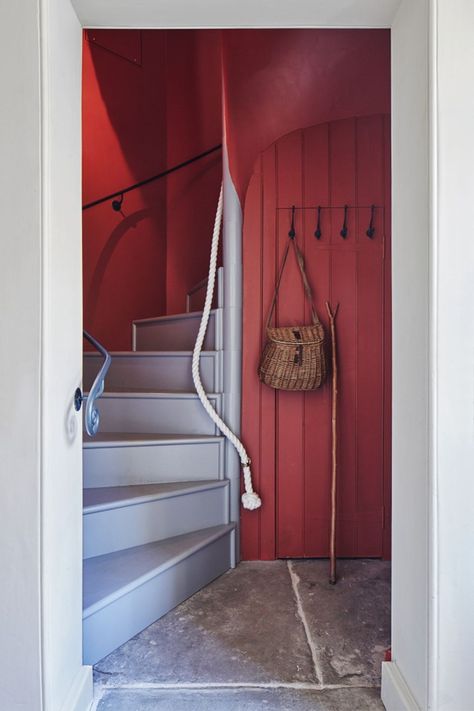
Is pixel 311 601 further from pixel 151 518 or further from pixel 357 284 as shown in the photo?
pixel 357 284

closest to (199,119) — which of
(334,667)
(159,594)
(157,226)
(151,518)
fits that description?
(157,226)

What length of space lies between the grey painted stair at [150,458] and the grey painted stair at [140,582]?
27cm

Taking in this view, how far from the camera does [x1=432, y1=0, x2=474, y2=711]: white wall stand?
41.3 inches

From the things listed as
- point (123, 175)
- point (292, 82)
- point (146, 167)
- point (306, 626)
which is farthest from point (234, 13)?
point (146, 167)

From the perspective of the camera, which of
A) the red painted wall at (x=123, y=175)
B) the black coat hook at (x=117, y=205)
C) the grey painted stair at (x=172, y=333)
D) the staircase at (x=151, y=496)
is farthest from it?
the black coat hook at (x=117, y=205)

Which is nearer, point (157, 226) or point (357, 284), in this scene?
point (357, 284)

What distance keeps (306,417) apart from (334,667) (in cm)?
103

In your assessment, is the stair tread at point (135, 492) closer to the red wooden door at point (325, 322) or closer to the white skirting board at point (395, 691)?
the red wooden door at point (325, 322)

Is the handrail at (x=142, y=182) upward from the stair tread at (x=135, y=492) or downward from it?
upward

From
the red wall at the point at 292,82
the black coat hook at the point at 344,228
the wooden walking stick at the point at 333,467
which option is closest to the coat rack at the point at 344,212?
the black coat hook at the point at 344,228

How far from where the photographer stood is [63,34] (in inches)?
44.9

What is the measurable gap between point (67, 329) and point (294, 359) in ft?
3.54

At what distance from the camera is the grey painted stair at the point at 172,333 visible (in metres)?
2.35

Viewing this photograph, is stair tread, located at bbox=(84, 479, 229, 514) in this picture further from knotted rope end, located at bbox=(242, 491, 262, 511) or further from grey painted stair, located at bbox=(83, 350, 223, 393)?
grey painted stair, located at bbox=(83, 350, 223, 393)
